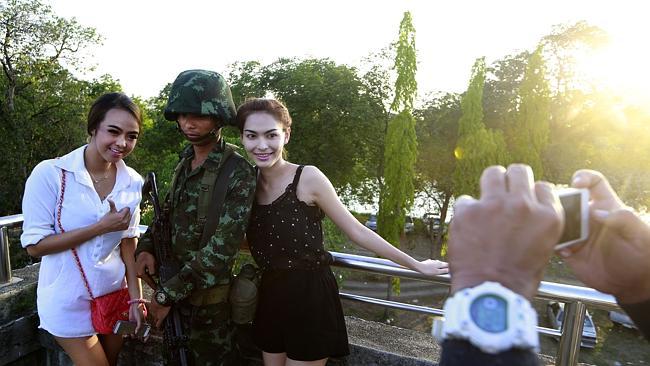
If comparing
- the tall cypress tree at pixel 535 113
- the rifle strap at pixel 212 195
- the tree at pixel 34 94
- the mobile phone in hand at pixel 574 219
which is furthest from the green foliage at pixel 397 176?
the mobile phone in hand at pixel 574 219

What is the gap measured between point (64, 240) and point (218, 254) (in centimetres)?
84

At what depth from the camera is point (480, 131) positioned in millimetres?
19312

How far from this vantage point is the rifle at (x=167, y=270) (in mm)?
2258

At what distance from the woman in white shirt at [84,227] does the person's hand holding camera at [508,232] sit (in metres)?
2.03

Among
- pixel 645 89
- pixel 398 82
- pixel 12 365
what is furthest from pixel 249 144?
pixel 645 89

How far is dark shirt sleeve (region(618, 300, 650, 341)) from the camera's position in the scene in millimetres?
1165

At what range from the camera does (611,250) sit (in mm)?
1163

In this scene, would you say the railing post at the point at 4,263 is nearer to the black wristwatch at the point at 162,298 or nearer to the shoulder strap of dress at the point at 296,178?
the black wristwatch at the point at 162,298

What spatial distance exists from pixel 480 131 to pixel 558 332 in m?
18.2

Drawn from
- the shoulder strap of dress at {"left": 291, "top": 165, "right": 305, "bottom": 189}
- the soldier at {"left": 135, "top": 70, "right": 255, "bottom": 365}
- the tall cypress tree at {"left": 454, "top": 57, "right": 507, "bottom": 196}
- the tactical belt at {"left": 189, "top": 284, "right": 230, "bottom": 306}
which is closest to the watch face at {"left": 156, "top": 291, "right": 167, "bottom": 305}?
the soldier at {"left": 135, "top": 70, "right": 255, "bottom": 365}

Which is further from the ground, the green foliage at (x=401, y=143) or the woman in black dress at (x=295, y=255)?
the green foliage at (x=401, y=143)

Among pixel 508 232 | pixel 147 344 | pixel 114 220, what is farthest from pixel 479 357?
pixel 147 344

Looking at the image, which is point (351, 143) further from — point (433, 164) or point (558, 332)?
point (558, 332)

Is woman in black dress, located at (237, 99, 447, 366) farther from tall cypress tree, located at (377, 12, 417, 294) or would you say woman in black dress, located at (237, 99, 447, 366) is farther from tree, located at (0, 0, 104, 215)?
tree, located at (0, 0, 104, 215)
